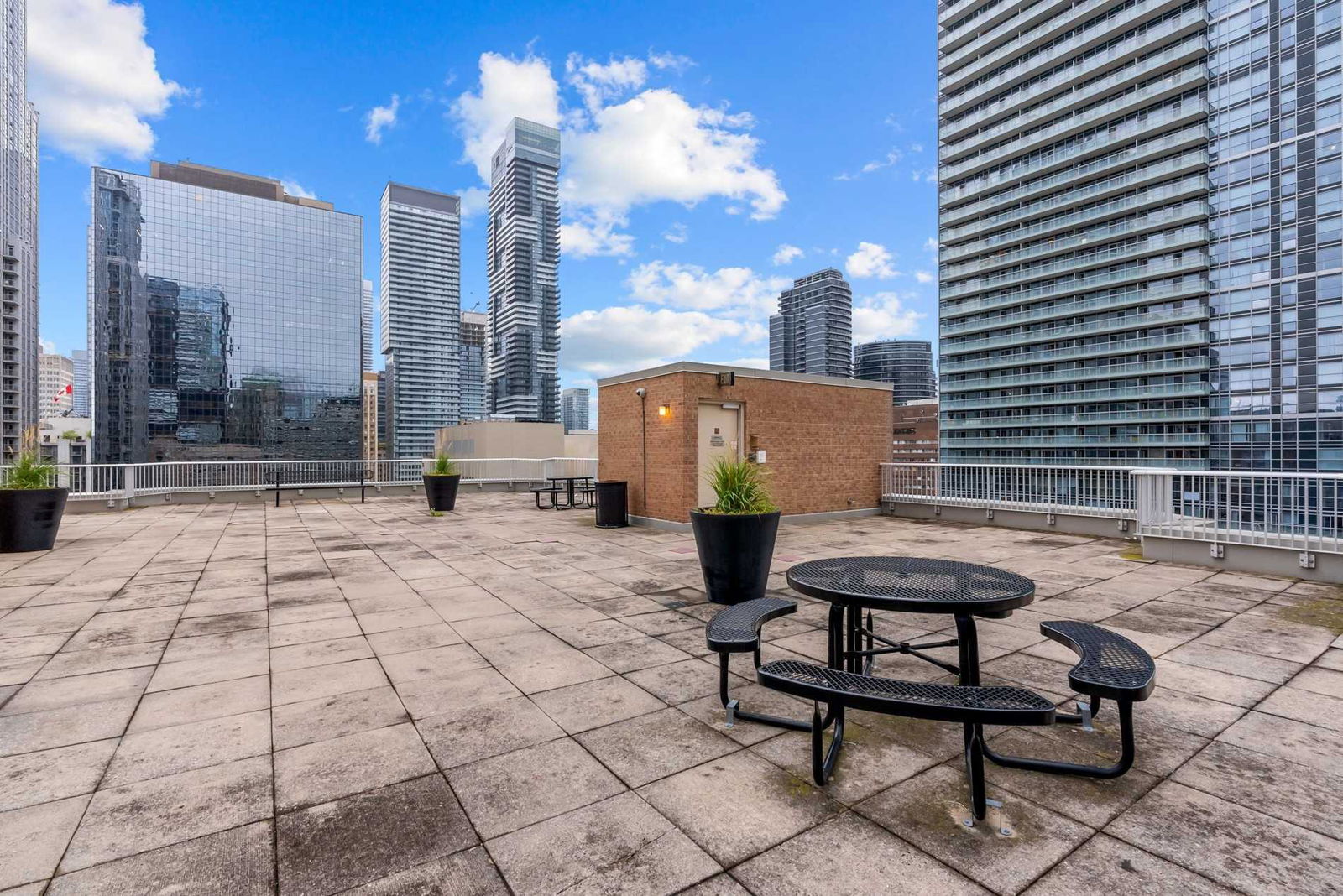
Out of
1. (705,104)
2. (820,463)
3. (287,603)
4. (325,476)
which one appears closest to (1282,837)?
(287,603)

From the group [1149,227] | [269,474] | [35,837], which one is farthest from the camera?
[1149,227]

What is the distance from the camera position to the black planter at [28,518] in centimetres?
766

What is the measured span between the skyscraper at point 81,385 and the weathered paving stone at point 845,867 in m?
142

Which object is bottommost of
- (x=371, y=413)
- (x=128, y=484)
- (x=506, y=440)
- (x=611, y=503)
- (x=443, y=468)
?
(x=611, y=503)

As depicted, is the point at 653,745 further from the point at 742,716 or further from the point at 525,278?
the point at 525,278

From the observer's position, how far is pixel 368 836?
2029 mm

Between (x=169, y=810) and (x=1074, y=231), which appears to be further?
(x=1074, y=231)

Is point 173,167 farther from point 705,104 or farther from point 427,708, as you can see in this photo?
point 427,708

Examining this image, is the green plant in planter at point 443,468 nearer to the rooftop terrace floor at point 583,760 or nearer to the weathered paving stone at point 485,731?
the rooftop terrace floor at point 583,760

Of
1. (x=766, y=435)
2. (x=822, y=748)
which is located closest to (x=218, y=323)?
(x=766, y=435)

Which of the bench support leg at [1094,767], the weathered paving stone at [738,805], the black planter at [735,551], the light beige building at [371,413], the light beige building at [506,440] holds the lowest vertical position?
the weathered paving stone at [738,805]

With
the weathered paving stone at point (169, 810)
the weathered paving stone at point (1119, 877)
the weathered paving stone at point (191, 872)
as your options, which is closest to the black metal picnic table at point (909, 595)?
the weathered paving stone at point (1119, 877)

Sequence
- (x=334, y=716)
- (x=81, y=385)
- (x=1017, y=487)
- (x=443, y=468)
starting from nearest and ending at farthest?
(x=334, y=716)
(x=1017, y=487)
(x=443, y=468)
(x=81, y=385)

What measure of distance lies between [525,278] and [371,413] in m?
63.5
